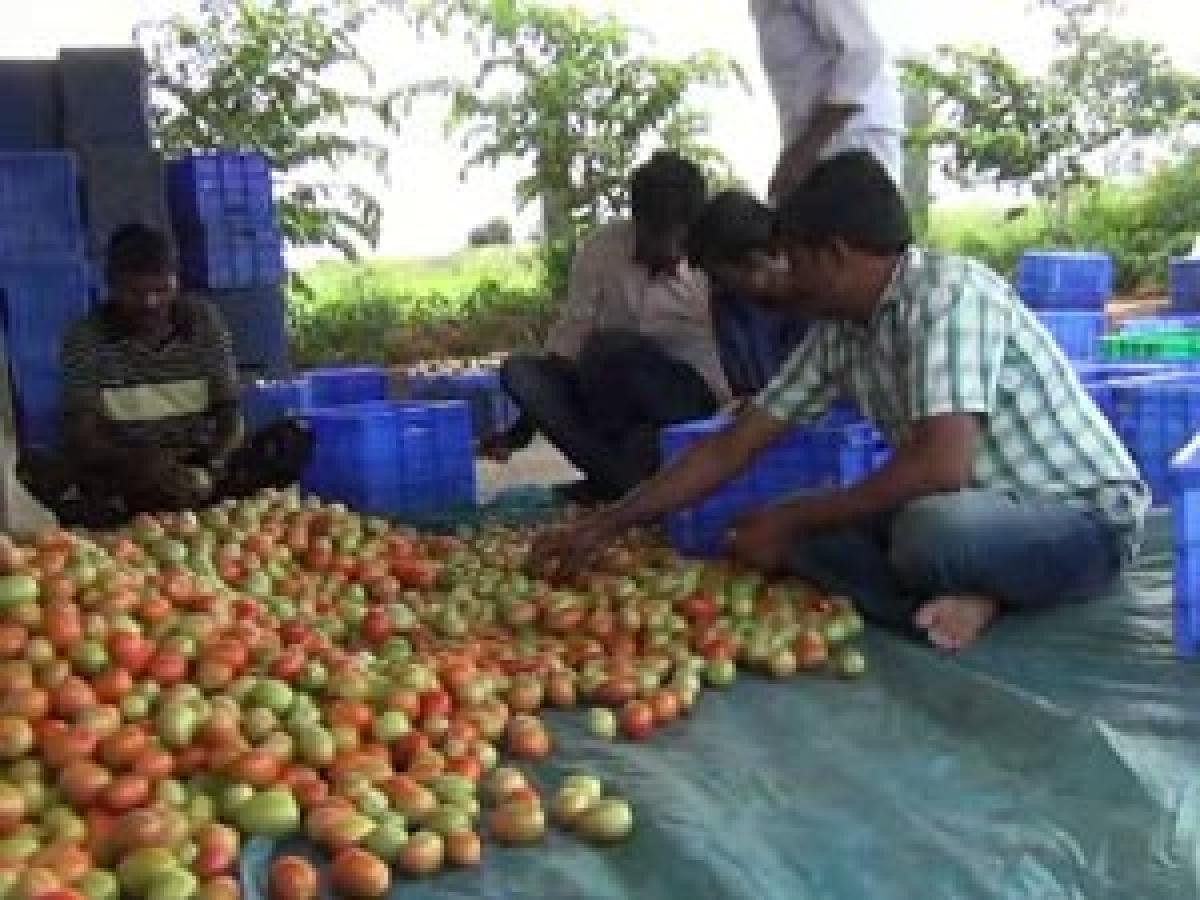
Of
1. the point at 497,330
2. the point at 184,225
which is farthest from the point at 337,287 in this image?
the point at 184,225

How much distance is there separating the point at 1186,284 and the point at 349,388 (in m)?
3.61

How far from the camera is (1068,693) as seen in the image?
270 centimetres

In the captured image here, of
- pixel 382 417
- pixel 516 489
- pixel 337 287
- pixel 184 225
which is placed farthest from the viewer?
pixel 337 287

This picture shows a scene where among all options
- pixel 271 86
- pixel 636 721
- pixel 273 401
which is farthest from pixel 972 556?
pixel 271 86

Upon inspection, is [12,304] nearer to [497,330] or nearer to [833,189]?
[833,189]

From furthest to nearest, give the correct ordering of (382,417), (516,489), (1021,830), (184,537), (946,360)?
(516,489)
(382,417)
(184,537)
(946,360)
(1021,830)

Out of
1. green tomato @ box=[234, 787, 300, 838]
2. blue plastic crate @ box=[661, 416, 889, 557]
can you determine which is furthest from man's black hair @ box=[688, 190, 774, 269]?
green tomato @ box=[234, 787, 300, 838]

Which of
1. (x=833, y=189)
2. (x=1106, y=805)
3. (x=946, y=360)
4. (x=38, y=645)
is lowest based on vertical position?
(x=1106, y=805)

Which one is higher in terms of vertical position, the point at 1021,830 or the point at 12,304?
the point at 12,304

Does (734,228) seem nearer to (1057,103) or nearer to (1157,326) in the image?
(1157,326)

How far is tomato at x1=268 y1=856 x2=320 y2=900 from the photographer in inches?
74.7

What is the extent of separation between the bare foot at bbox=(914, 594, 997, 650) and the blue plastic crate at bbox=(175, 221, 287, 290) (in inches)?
153

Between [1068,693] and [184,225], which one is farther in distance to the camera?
[184,225]

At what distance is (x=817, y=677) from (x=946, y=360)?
1.97 ft
